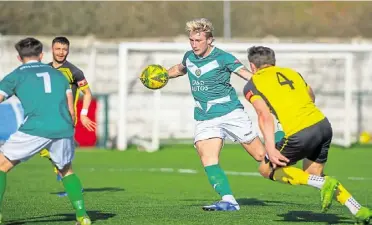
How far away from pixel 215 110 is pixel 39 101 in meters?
2.62

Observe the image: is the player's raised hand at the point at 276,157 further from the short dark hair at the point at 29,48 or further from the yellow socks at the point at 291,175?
the short dark hair at the point at 29,48

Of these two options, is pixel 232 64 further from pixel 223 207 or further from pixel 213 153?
pixel 223 207

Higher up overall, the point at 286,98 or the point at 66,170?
the point at 286,98

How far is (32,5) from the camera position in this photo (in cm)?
2789

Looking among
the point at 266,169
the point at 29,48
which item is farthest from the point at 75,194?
the point at 266,169

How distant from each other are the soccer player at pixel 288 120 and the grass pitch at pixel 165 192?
0.80 metres

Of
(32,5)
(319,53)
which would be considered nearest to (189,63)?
(319,53)

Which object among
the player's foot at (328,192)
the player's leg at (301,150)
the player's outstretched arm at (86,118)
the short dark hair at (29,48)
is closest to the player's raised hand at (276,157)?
the player's leg at (301,150)

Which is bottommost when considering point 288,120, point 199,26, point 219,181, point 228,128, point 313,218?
point 313,218

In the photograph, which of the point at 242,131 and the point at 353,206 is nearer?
the point at 353,206

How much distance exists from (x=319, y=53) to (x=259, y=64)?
47.2 feet

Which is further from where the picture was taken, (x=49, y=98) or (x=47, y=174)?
(x=47, y=174)

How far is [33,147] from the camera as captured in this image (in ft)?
30.3

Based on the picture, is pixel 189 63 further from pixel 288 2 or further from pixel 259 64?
pixel 288 2
